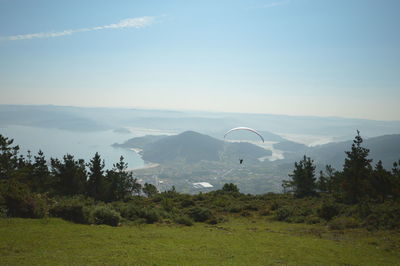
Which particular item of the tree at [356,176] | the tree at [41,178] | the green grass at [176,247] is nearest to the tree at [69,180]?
the tree at [41,178]

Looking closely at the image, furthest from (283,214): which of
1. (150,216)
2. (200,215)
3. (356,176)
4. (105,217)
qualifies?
(105,217)

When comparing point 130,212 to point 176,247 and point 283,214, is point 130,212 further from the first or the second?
point 283,214

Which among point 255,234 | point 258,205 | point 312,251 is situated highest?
point 312,251

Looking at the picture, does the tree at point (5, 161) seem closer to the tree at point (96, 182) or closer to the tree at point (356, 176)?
the tree at point (96, 182)

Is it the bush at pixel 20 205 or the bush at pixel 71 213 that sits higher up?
the bush at pixel 20 205

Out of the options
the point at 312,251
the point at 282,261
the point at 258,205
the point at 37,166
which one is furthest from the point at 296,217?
the point at 37,166

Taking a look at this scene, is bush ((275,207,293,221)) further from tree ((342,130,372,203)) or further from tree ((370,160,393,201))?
tree ((370,160,393,201))

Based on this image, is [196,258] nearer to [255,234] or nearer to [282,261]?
[282,261]
